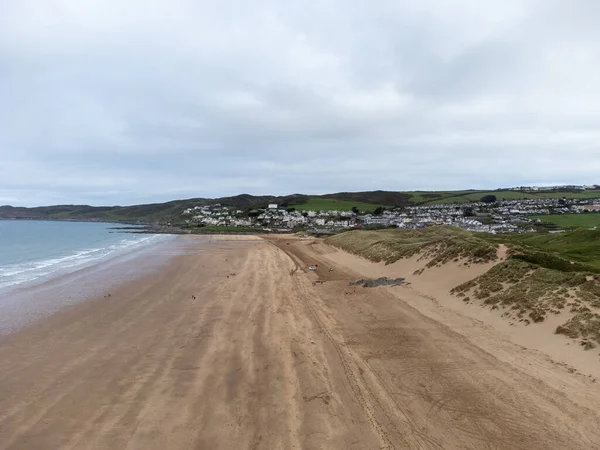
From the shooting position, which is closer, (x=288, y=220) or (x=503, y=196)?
(x=288, y=220)

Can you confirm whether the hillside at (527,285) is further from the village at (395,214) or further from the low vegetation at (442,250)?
the village at (395,214)

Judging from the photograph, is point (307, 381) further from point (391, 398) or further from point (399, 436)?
point (399, 436)

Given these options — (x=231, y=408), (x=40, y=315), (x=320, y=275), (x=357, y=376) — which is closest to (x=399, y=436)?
(x=357, y=376)

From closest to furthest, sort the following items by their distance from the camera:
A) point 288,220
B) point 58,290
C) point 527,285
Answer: point 527,285 < point 58,290 < point 288,220

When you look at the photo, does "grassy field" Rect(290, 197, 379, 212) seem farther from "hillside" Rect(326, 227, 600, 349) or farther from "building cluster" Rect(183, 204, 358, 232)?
"hillside" Rect(326, 227, 600, 349)

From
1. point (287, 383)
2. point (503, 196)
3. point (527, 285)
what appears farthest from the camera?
point (503, 196)

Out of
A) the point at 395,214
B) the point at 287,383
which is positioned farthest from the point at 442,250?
the point at 395,214

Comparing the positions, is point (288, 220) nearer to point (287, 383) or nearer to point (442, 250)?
point (442, 250)

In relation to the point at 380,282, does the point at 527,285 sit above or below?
above
